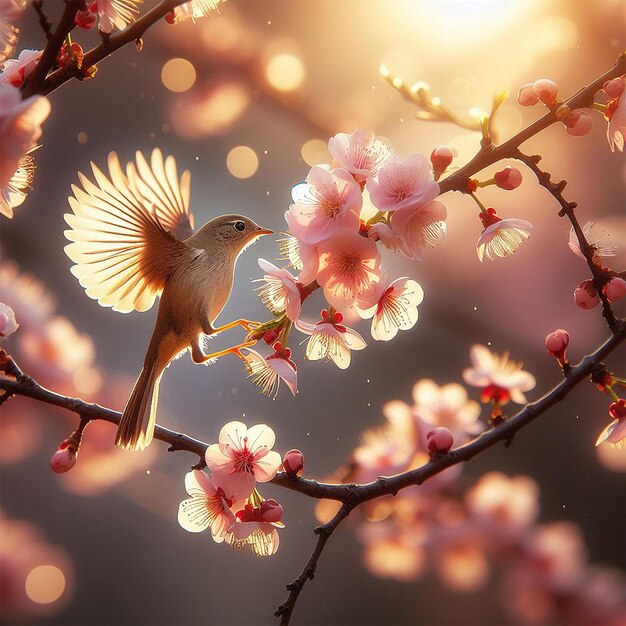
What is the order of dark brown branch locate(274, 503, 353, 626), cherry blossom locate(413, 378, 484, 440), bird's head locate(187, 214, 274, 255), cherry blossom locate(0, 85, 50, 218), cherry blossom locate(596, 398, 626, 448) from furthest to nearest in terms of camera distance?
cherry blossom locate(413, 378, 484, 440), bird's head locate(187, 214, 274, 255), cherry blossom locate(596, 398, 626, 448), dark brown branch locate(274, 503, 353, 626), cherry blossom locate(0, 85, 50, 218)

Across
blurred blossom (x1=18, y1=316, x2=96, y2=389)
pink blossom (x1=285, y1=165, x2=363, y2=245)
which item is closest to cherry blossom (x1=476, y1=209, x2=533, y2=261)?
pink blossom (x1=285, y1=165, x2=363, y2=245)

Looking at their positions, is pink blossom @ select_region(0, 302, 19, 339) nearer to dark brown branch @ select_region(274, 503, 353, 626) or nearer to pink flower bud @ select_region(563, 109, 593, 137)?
dark brown branch @ select_region(274, 503, 353, 626)

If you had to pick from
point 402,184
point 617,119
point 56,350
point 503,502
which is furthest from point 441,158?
point 56,350

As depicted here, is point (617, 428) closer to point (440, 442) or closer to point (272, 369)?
point (440, 442)

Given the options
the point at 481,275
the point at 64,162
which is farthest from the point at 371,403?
the point at 64,162

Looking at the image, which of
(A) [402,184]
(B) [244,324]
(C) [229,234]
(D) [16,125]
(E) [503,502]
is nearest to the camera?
(D) [16,125]

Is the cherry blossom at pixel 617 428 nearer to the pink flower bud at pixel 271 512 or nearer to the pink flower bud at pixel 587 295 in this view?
the pink flower bud at pixel 587 295
